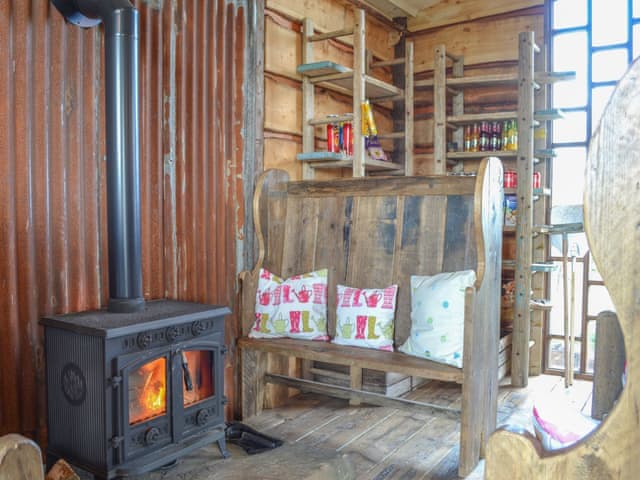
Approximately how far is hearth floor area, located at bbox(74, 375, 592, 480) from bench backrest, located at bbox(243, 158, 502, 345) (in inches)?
21.6

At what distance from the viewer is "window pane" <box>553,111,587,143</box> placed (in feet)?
14.3

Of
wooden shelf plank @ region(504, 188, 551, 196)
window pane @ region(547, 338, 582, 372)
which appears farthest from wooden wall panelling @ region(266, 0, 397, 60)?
window pane @ region(547, 338, 582, 372)

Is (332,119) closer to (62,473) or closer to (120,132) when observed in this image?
(120,132)

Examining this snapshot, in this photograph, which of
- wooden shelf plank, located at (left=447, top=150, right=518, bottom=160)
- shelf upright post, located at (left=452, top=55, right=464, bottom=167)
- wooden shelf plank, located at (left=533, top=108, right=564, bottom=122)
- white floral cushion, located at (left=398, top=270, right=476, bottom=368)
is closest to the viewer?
white floral cushion, located at (left=398, top=270, right=476, bottom=368)

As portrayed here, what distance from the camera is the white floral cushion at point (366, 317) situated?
297 centimetres

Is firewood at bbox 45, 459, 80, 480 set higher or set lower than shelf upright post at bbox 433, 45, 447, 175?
lower

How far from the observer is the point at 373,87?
4.23 meters

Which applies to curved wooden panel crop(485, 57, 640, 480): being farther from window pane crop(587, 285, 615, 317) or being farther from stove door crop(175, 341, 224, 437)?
window pane crop(587, 285, 615, 317)

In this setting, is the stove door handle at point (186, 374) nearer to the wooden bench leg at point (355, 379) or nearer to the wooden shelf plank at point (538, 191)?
the wooden bench leg at point (355, 379)

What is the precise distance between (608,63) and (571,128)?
53 centimetres

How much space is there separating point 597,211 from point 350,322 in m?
2.48

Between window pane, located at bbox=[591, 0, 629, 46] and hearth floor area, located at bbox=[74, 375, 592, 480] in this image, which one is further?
window pane, located at bbox=[591, 0, 629, 46]

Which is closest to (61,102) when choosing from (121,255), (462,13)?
(121,255)

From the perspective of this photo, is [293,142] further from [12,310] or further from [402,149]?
[12,310]
